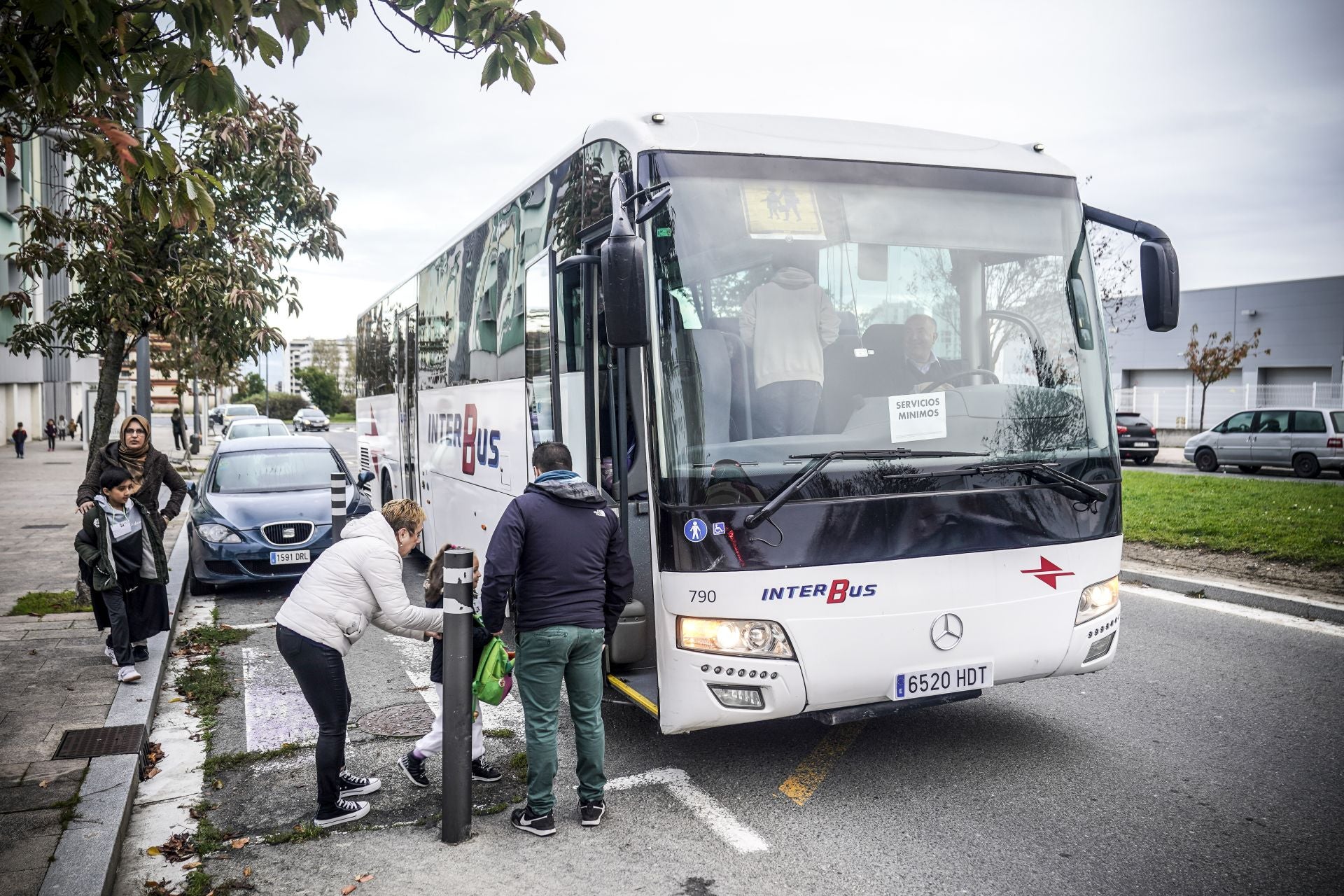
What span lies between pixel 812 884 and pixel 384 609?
219 cm

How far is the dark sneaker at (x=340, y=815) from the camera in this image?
474 centimetres

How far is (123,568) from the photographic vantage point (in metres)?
7.12

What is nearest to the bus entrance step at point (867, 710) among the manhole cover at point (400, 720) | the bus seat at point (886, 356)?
the bus seat at point (886, 356)

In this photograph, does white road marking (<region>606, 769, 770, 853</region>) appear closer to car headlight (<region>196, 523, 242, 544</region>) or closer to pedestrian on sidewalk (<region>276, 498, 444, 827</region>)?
pedestrian on sidewalk (<region>276, 498, 444, 827</region>)

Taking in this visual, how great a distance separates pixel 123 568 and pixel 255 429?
24485mm

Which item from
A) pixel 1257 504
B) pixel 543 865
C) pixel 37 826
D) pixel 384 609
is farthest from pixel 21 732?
pixel 1257 504

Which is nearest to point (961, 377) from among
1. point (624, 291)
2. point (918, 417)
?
point (918, 417)

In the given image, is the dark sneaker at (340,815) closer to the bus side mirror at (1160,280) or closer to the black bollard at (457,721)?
the black bollard at (457,721)

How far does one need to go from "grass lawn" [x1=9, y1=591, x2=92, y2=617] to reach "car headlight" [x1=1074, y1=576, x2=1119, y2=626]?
8095 millimetres

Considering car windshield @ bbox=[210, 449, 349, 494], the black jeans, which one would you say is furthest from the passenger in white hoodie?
car windshield @ bbox=[210, 449, 349, 494]

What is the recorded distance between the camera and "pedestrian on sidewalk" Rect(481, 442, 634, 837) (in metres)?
4.53

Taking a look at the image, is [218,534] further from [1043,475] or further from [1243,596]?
[1243,596]

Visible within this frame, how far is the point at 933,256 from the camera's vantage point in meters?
5.18

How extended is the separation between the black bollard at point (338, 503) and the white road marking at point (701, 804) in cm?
578
